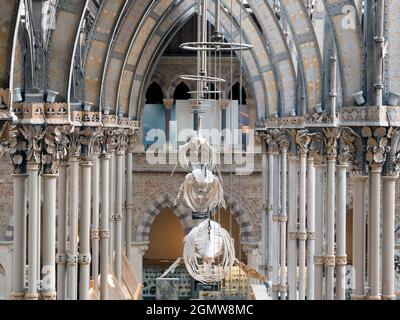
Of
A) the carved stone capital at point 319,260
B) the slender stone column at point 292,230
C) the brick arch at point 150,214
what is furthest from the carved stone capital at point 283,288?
the brick arch at point 150,214

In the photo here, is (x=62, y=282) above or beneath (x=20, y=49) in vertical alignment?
beneath

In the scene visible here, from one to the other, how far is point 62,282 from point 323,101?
5.35m

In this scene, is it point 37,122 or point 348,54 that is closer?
point 348,54

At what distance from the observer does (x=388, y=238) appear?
13.5 meters

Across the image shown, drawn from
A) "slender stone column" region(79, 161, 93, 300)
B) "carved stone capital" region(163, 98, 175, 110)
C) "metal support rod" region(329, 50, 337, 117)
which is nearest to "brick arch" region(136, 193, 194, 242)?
"carved stone capital" region(163, 98, 175, 110)

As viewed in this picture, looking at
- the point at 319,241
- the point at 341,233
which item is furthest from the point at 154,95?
the point at 341,233

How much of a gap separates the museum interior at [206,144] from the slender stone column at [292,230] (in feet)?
0.20

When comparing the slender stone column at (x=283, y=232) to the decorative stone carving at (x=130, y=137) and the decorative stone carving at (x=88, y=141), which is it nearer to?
the decorative stone carving at (x=130, y=137)

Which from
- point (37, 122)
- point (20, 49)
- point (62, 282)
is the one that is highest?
point (20, 49)

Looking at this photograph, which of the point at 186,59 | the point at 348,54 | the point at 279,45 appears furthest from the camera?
the point at 186,59

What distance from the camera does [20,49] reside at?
55.2ft

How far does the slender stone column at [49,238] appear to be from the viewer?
1578 centimetres
